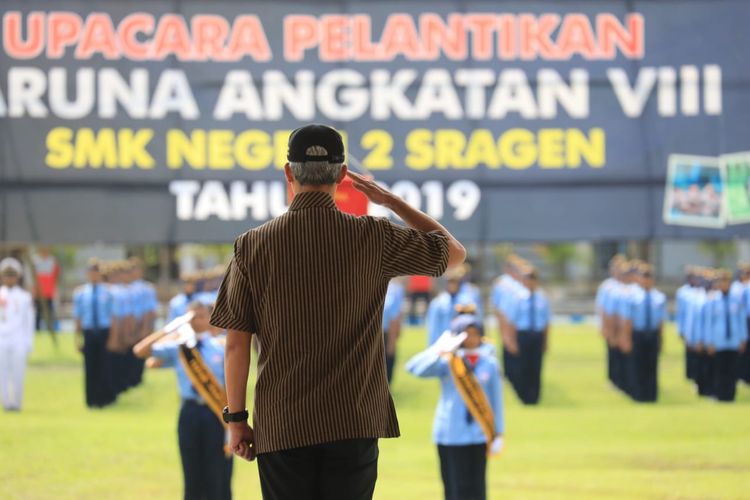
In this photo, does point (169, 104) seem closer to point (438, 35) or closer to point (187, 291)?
point (187, 291)

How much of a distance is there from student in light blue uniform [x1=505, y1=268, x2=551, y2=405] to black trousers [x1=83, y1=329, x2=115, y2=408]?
6.98ft

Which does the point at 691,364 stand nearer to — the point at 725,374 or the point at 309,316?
the point at 725,374

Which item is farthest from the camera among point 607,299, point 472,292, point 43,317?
point 607,299

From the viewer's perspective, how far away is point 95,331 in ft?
17.4

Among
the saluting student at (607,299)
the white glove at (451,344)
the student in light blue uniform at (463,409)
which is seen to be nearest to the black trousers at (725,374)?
the saluting student at (607,299)

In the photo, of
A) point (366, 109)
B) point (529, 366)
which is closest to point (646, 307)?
point (529, 366)

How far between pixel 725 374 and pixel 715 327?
38 centimetres

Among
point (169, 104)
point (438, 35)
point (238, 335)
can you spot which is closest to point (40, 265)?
point (169, 104)

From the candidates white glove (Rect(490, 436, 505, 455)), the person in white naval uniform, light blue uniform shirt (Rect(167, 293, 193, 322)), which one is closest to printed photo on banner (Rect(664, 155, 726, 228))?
white glove (Rect(490, 436, 505, 455))

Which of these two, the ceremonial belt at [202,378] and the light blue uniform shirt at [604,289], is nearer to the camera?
the ceremonial belt at [202,378]

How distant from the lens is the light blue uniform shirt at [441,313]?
201 inches

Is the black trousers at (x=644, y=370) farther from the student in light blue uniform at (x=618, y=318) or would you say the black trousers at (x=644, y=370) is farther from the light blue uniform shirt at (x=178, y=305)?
the light blue uniform shirt at (x=178, y=305)

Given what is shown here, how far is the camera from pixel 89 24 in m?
4.50

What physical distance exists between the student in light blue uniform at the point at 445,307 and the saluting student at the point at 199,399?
1.32m
